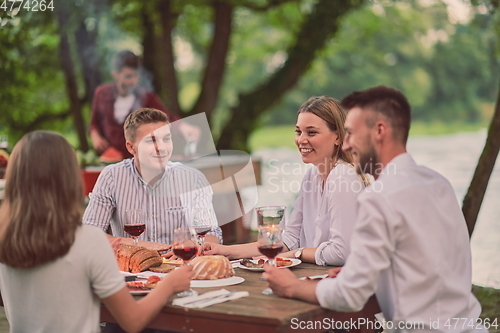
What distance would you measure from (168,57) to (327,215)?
852cm

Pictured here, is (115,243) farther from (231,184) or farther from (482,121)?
(482,121)

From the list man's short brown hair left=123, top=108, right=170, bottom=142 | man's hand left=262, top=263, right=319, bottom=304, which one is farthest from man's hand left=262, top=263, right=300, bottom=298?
man's short brown hair left=123, top=108, right=170, bottom=142

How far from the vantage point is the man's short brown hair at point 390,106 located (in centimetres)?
234

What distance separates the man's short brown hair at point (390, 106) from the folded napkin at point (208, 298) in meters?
0.82

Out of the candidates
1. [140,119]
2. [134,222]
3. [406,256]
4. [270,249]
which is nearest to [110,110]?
[140,119]

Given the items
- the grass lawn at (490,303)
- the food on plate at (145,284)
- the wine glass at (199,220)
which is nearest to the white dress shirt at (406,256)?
the food on plate at (145,284)

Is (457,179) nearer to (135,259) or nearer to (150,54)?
(150,54)

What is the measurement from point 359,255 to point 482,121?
112 feet

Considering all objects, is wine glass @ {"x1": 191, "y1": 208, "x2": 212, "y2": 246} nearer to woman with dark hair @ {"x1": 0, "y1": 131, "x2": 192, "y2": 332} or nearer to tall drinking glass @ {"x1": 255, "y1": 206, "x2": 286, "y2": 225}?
tall drinking glass @ {"x1": 255, "y1": 206, "x2": 286, "y2": 225}

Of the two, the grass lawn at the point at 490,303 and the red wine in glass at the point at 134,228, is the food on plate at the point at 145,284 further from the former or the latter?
the grass lawn at the point at 490,303

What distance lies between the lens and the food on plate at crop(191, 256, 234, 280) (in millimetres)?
2711

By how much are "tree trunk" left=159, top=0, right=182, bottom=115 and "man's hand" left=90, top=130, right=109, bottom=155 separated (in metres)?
4.49

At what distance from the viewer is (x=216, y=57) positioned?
36.4 ft

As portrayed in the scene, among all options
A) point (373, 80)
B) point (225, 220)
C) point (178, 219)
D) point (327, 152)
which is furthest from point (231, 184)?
point (373, 80)
